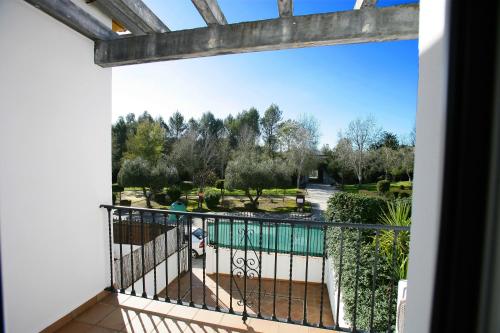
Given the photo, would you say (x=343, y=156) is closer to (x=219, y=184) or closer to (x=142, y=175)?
(x=219, y=184)

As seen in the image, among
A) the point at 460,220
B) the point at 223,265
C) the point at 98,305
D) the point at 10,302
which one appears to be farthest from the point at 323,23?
the point at 223,265

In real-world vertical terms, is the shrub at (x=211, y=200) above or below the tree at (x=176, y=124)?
below

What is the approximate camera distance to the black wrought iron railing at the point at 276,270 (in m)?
2.15

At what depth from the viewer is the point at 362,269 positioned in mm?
3408

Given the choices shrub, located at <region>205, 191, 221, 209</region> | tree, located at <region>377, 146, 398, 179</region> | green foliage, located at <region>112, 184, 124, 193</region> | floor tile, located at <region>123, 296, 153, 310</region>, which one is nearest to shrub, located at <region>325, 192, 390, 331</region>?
floor tile, located at <region>123, 296, 153, 310</region>

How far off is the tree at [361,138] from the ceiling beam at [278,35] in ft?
64.0

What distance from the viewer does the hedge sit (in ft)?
8.89

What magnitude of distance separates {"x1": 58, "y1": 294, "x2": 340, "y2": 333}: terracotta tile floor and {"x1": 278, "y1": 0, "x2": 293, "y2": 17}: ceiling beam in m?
2.51

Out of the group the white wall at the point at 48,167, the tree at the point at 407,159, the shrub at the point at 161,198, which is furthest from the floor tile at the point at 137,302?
the tree at the point at 407,159

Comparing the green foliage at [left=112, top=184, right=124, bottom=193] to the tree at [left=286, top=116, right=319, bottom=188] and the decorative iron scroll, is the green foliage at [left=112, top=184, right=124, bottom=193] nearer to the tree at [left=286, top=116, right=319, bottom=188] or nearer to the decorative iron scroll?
the decorative iron scroll

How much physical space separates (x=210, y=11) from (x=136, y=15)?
573 mm

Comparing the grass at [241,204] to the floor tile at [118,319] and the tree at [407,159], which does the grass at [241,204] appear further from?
the floor tile at [118,319]

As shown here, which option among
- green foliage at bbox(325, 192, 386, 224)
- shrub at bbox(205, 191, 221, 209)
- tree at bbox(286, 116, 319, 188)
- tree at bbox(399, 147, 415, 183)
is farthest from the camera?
tree at bbox(286, 116, 319, 188)

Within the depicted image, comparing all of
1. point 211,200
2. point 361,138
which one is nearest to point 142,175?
point 211,200
